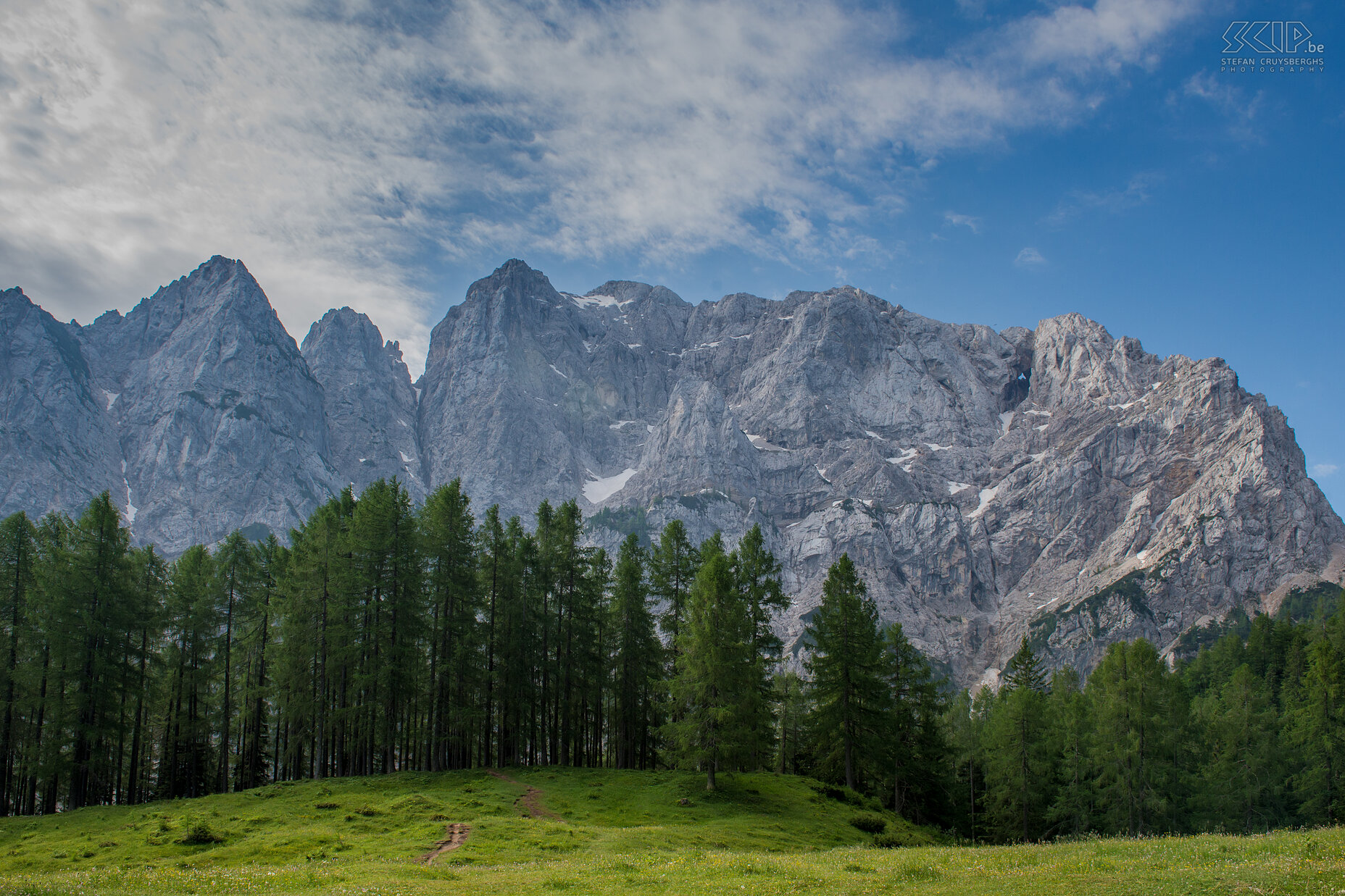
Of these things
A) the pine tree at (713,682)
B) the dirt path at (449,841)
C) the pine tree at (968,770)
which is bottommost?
the pine tree at (968,770)

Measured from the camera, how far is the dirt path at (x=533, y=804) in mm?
33000

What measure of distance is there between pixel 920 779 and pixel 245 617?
49545mm

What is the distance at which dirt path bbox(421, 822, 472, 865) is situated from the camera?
948 inches

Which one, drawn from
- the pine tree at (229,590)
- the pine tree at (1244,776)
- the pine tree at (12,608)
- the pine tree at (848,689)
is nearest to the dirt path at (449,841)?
the pine tree at (848,689)

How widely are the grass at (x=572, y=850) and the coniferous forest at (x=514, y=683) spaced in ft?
18.5

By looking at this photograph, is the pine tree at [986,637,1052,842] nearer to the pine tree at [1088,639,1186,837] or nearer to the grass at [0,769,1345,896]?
the pine tree at [1088,639,1186,837]

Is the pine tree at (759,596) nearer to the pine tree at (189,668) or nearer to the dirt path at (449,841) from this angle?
the dirt path at (449,841)

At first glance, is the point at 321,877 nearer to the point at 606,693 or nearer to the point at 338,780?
the point at 338,780

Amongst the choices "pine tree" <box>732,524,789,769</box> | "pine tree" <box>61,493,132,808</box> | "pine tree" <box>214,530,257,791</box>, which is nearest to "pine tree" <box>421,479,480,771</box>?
"pine tree" <box>214,530,257,791</box>

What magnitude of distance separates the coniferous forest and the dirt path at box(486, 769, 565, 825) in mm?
7231

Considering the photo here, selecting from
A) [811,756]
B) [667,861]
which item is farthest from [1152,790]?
[667,861]

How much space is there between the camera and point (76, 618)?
4100cm

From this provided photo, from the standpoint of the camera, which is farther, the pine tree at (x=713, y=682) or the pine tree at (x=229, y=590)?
the pine tree at (x=229, y=590)

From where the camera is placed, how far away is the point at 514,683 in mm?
48375
